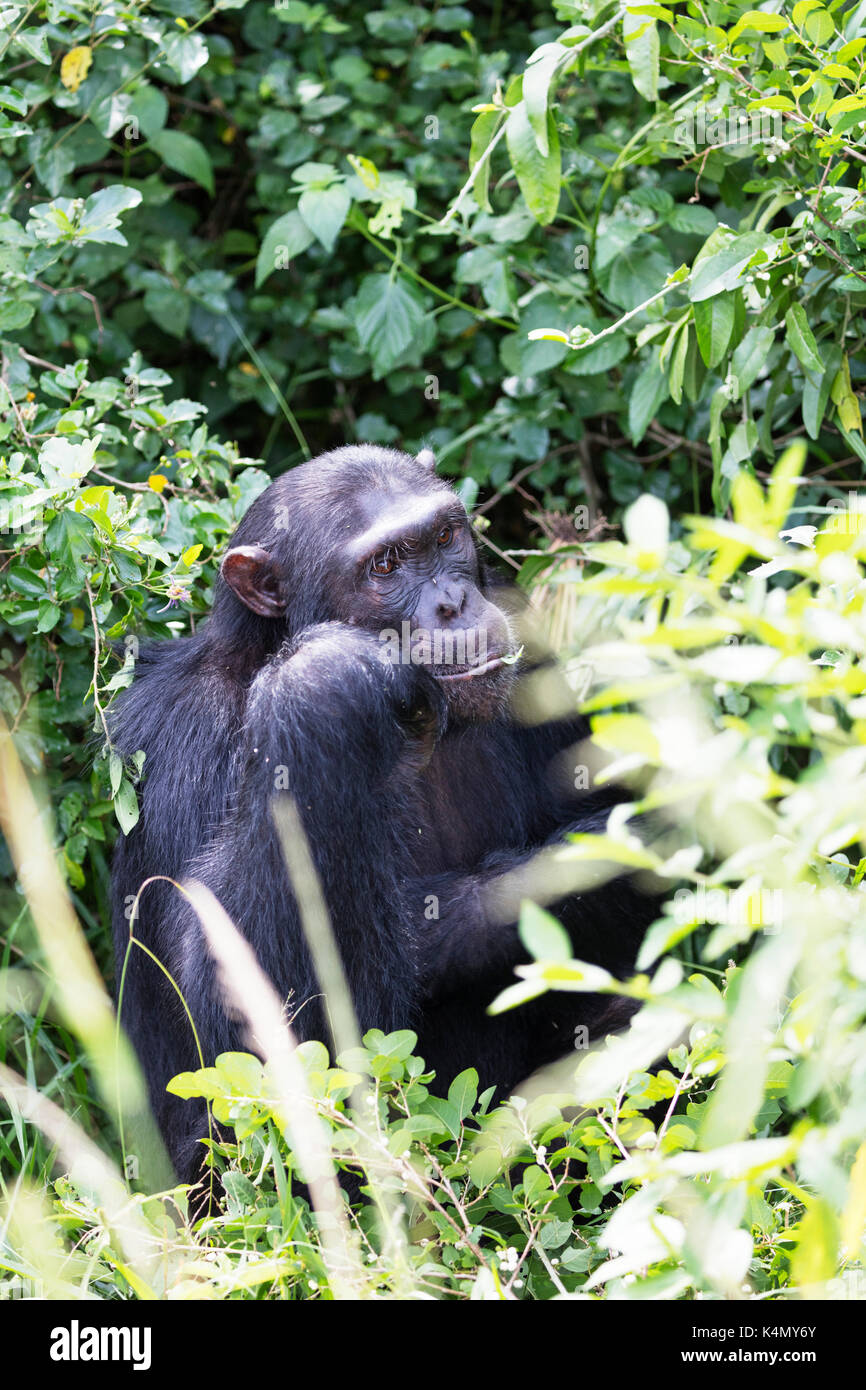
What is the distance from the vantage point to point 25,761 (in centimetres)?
484

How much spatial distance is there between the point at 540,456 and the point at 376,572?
Answer: 77.8 inches

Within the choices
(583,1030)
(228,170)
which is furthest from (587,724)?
(228,170)

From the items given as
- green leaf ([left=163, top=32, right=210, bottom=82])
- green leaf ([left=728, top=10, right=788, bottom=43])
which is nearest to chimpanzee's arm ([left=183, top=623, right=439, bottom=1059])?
green leaf ([left=728, top=10, right=788, bottom=43])

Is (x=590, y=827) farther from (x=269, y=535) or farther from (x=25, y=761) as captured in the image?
(x=25, y=761)

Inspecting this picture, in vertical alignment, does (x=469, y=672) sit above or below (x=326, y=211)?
below

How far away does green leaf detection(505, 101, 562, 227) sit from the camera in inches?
160

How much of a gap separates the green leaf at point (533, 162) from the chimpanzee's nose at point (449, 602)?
3.82 feet

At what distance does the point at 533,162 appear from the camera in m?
4.15

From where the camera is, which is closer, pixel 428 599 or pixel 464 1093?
pixel 464 1093

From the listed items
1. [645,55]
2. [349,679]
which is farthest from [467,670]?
[645,55]

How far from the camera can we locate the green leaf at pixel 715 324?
404 cm

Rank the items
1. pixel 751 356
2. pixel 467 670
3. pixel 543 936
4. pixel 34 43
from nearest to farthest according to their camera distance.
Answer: pixel 543 936
pixel 467 670
pixel 751 356
pixel 34 43

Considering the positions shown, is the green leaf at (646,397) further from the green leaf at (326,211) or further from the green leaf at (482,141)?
the green leaf at (326,211)

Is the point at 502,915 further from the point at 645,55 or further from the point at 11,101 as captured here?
the point at 11,101
